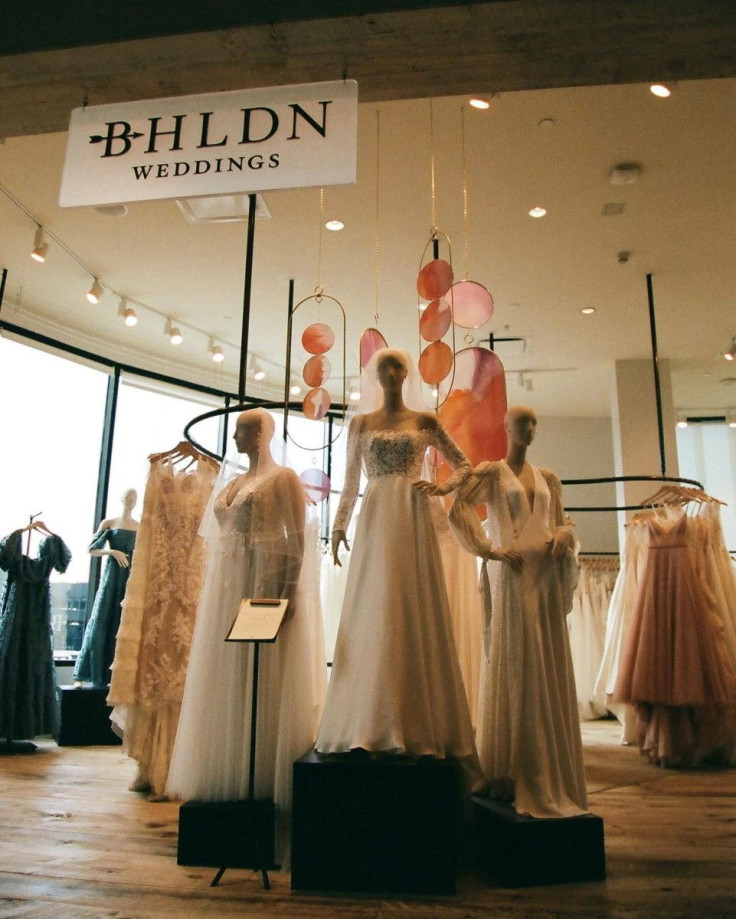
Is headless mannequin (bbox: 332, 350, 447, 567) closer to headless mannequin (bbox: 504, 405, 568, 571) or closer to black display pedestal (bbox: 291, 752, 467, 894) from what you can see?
headless mannequin (bbox: 504, 405, 568, 571)

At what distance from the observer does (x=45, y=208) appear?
19.9 feet

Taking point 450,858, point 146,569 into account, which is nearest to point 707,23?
point 450,858

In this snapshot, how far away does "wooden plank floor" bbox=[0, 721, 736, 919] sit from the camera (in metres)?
2.58

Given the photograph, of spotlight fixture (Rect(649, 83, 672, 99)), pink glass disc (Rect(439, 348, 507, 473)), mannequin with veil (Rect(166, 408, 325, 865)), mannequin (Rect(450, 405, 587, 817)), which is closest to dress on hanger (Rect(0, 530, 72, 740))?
mannequin with veil (Rect(166, 408, 325, 865))

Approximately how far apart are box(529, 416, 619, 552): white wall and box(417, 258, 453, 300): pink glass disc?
24.2 feet

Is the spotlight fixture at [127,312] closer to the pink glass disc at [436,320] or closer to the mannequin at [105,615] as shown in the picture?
the mannequin at [105,615]

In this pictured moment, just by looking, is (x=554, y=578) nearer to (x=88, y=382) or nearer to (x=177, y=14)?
(x=177, y=14)

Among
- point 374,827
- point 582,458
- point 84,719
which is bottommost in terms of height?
point 84,719

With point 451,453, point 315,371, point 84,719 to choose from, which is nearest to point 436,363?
point 451,453

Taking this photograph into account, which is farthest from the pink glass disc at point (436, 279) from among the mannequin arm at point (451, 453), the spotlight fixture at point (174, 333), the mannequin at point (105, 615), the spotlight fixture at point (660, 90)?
the spotlight fixture at point (174, 333)

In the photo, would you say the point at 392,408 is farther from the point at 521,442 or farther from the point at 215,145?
the point at 215,145

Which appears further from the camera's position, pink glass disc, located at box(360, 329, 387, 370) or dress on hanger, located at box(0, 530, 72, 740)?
dress on hanger, located at box(0, 530, 72, 740)

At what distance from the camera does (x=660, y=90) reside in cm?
452

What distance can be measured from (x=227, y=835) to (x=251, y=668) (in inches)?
26.2
